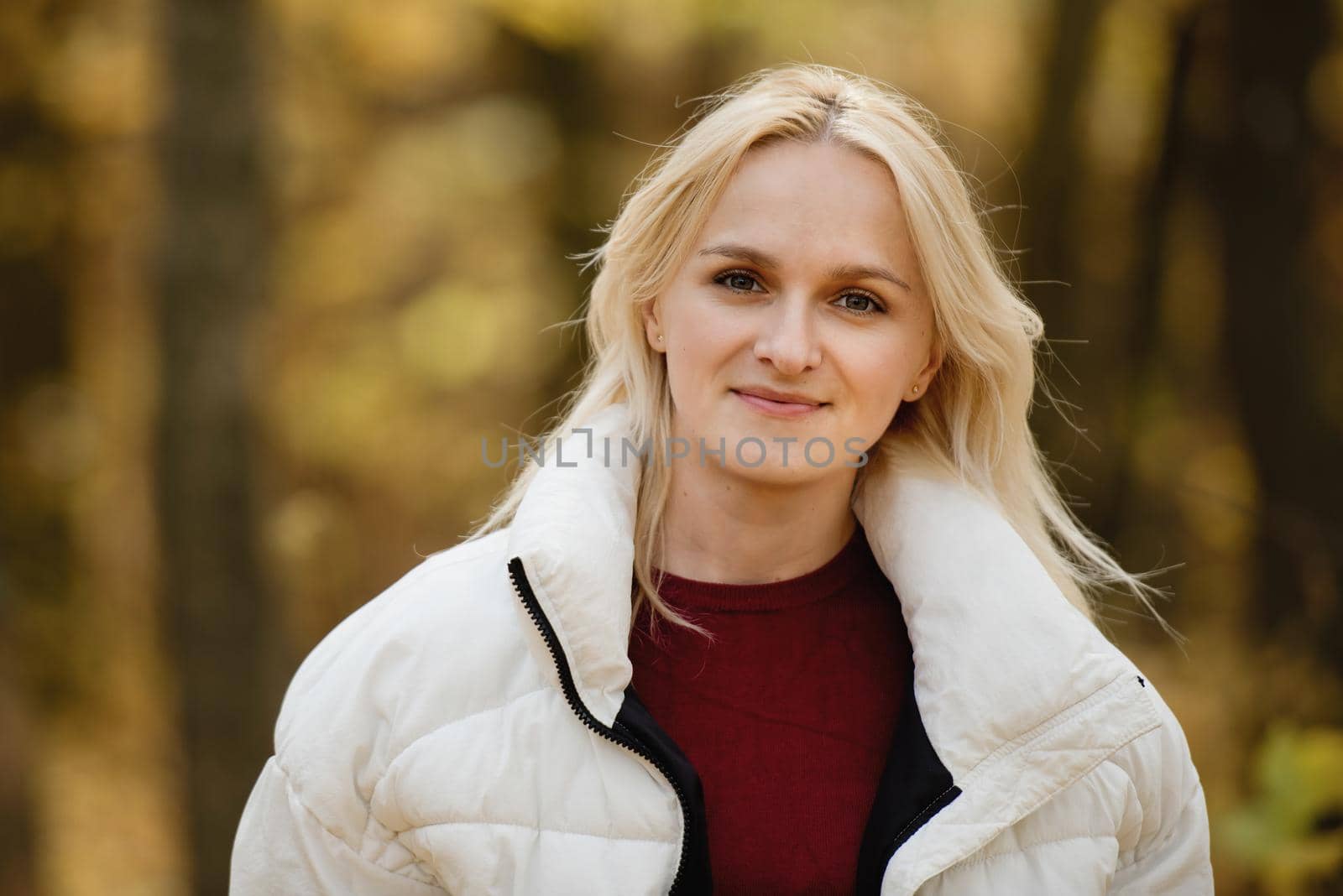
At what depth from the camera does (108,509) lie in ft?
26.7

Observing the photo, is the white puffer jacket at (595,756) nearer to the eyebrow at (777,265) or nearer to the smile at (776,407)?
the smile at (776,407)

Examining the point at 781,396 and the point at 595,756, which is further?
the point at 781,396

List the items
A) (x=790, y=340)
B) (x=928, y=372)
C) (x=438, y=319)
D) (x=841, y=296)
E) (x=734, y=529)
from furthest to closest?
(x=438, y=319), (x=928, y=372), (x=734, y=529), (x=841, y=296), (x=790, y=340)

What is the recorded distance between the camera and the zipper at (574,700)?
2.14m

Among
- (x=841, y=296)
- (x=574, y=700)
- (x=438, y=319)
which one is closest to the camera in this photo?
(x=574, y=700)

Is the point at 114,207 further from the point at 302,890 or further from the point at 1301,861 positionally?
the point at 1301,861

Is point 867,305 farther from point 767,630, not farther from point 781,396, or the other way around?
point 767,630

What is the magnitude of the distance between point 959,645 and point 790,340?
0.64 meters

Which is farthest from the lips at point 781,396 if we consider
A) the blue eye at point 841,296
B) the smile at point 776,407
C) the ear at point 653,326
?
the ear at point 653,326

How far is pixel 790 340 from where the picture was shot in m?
2.33

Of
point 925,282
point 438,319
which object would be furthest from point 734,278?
point 438,319

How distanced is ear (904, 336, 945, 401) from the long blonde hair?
25 millimetres

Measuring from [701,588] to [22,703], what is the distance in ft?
12.4

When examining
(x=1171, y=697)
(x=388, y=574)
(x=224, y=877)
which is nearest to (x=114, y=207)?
(x=388, y=574)
